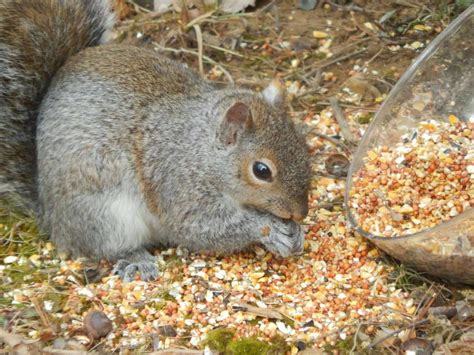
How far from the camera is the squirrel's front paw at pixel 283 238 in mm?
3598

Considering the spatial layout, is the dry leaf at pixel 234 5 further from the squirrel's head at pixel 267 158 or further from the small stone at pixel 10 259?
the small stone at pixel 10 259

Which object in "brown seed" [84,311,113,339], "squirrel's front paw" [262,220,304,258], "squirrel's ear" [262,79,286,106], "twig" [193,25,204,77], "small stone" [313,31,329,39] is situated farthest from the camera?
"small stone" [313,31,329,39]

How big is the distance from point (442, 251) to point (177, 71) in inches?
58.5

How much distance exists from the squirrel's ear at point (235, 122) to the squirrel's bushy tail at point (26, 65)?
87 centimetres

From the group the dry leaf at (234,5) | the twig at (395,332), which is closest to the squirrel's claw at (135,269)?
the twig at (395,332)

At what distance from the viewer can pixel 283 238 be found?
3596 mm

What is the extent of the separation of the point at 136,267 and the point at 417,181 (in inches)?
48.2

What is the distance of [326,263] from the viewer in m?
3.68

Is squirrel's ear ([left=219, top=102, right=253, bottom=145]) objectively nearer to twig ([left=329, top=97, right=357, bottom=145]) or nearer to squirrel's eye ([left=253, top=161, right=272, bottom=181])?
squirrel's eye ([left=253, top=161, right=272, bottom=181])

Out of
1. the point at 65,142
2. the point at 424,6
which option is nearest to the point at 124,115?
the point at 65,142

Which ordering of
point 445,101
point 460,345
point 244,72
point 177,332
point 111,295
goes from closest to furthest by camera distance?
point 460,345
point 177,332
point 111,295
point 445,101
point 244,72

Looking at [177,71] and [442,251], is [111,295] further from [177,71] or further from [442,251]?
[442,251]

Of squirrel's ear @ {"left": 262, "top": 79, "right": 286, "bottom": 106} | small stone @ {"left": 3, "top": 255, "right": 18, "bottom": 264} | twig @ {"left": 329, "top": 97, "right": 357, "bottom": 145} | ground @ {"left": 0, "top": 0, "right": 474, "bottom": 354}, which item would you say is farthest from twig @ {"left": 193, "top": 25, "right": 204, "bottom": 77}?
small stone @ {"left": 3, "top": 255, "right": 18, "bottom": 264}

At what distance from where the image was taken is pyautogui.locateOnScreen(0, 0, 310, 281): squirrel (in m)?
3.64
